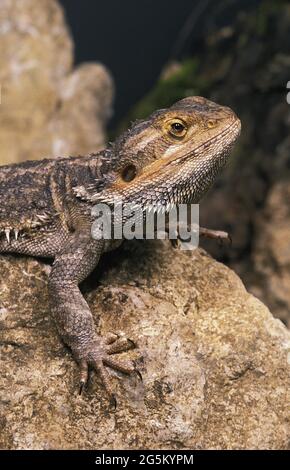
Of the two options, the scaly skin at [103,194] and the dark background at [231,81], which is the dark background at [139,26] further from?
the scaly skin at [103,194]

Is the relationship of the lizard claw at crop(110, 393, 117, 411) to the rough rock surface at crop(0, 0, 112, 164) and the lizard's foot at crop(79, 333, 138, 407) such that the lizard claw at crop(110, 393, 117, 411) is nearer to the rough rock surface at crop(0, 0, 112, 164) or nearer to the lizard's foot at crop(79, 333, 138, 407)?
the lizard's foot at crop(79, 333, 138, 407)

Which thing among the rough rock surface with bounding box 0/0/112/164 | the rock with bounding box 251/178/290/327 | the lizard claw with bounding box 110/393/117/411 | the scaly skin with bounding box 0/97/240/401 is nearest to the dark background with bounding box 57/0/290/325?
the rock with bounding box 251/178/290/327

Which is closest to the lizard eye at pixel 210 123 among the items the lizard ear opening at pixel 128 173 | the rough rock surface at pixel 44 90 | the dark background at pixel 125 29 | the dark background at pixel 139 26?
the lizard ear opening at pixel 128 173

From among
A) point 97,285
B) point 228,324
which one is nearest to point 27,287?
point 97,285

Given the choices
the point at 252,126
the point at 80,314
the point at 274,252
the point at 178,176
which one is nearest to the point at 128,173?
the point at 178,176

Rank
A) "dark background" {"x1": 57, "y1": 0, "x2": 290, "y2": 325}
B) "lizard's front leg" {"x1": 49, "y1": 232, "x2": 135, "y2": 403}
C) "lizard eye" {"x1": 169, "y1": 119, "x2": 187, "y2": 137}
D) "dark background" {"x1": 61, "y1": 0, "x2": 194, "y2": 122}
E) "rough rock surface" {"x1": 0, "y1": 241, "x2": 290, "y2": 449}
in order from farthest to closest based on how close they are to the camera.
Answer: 1. "dark background" {"x1": 61, "y1": 0, "x2": 194, "y2": 122}
2. "dark background" {"x1": 57, "y1": 0, "x2": 290, "y2": 325}
3. "lizard eye" {"x1": 169, "y1": 119, "x2": 187, "y2": 137}
4. "lizard's front leg" {"x1": 49, "y1": 232, "x2": 135, "y2": 403}
5. "rough rock surface" {"x1": 0, "y1": 241, "x2": 290, "y2": 449}

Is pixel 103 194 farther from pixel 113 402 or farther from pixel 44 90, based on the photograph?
pixel 44 90

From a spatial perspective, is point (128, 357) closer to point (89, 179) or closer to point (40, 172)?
point (89, 179)
